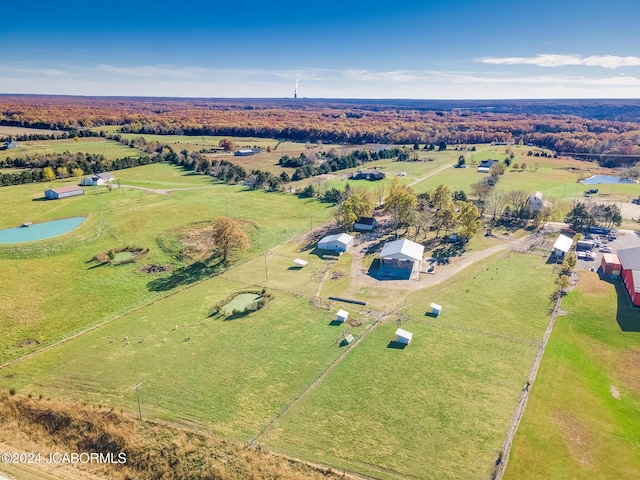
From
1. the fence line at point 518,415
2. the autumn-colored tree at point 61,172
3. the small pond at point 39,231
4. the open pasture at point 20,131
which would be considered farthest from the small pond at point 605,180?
the open pasture at point 20,131

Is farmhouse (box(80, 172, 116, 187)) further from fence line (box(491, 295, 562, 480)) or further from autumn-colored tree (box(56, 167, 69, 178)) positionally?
fence line (box(491, 295, 562, 480))

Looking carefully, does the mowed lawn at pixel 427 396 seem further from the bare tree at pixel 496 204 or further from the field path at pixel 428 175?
the field path at pixel 428 175

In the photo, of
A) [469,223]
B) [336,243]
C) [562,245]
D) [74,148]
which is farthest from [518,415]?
[74,148]

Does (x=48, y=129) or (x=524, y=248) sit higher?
(x=48, y=129)

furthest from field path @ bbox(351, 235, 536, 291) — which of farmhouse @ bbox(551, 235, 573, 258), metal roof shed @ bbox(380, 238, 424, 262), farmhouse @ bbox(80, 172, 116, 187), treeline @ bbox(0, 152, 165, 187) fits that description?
treeline @ bbox(0, 152, 165, 187)

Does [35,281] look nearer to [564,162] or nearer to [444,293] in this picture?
[444,293]

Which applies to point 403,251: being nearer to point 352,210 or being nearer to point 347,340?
point 352,210

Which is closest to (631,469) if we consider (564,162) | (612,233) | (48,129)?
(612,233)
